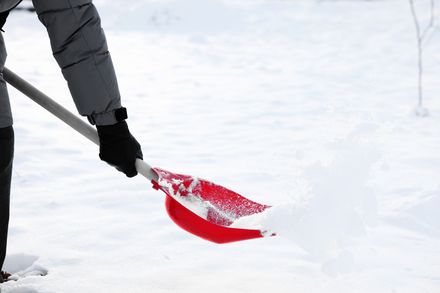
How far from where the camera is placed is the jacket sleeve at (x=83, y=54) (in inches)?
60.6

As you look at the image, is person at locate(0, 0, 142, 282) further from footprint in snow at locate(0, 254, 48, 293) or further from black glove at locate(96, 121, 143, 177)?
footprint in snow at locate(0, 254, 48, 293)

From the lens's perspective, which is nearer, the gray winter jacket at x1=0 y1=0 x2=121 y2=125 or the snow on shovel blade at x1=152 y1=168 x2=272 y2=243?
the gray winter jacket at x1=0 y1=0 x2=121 y2=125

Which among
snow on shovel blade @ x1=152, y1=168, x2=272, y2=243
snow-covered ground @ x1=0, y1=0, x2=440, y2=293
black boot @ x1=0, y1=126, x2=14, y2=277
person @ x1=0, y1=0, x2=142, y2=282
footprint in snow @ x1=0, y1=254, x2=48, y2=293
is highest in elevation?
person @ x1=0, y1=0, x2=142, y2=282

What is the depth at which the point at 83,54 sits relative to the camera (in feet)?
5.22

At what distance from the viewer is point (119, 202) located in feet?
9.32

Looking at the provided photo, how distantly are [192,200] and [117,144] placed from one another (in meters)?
0.43

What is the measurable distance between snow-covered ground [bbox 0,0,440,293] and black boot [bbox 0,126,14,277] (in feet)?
0.86

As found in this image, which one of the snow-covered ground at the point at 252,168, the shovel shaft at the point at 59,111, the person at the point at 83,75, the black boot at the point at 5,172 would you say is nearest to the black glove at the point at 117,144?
the person at the point at 83,75

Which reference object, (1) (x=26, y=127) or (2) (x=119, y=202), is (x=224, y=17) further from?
(2) (x=119, y=202)

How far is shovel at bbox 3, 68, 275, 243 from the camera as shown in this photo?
6.05 feet

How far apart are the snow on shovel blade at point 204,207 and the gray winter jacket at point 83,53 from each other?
1.12ft

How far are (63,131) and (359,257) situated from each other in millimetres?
2710

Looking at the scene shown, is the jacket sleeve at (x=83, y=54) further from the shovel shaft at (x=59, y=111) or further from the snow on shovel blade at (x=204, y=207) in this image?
the snow on shovel blade at (x=204, y=207)

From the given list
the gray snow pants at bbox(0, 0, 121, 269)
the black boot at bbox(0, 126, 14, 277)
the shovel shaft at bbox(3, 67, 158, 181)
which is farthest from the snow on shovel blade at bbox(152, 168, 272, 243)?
the black boot at bbox(0, 126, 14, 277)
